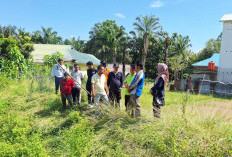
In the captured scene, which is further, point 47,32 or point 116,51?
point 47,32

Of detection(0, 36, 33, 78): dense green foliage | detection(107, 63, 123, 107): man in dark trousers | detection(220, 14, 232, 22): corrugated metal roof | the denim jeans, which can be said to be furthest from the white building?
detection(0, 36, 33, 78): dense green foliage

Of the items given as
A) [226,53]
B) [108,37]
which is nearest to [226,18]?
[226,53]

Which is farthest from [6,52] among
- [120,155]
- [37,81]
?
[120,155]

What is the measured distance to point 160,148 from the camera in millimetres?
2969

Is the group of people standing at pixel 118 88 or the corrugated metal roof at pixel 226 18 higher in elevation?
the corrugated metal roof at pixel 226 18

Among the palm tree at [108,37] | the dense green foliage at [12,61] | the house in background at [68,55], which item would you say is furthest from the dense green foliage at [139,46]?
the dense green foliage at [12,61]

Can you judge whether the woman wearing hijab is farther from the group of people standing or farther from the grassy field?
the grassy field

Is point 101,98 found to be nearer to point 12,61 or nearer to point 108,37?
point 12,61

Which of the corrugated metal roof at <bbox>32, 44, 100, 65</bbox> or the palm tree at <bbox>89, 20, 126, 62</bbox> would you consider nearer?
the corrugated metal roof at <bbox>32, 44, 100, 65</bbox>

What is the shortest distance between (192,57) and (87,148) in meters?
31.0

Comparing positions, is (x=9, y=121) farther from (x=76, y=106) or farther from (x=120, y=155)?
(x=120, y=155)

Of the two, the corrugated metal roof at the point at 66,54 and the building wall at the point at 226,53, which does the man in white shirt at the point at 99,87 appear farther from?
the corrugated metal roof at the point at 66,54

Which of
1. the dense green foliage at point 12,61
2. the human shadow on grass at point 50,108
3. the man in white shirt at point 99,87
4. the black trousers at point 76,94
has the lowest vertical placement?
the human shadow on grass at point 50,108

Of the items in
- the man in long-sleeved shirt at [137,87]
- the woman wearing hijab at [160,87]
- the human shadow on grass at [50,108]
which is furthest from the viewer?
the human shadow on grass at [50,108]
